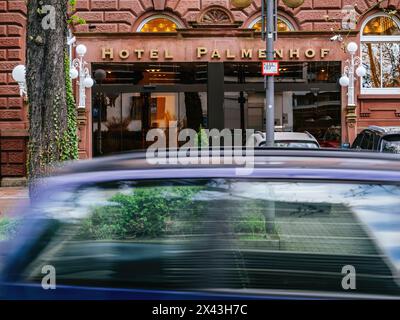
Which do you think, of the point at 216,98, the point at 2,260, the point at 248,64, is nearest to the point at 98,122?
the point at 216,98

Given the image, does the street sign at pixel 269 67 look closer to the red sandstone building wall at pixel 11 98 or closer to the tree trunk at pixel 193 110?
the tree trunk at pixel 193 110

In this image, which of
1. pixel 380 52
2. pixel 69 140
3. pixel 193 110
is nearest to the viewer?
pixel 69 140

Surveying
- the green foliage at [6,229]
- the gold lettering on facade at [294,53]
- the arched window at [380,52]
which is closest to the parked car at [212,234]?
the green foliage at [6,229]

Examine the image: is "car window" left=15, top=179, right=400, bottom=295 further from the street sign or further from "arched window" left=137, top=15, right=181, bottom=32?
"arched window" left=137, top=15, right=181, bottom=32

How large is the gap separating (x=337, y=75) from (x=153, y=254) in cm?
1741

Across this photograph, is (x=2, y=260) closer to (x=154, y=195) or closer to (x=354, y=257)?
(x=154, y=195)

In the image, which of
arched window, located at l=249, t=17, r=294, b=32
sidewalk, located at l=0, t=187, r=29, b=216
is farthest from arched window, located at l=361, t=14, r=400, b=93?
sidewalk, located at l=0, t=187, r=29, b=216

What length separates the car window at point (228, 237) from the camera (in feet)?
9.66

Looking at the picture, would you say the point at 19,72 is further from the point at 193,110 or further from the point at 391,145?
the point at 391,145

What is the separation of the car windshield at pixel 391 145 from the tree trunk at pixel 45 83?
6923 mm

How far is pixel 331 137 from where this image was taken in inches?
775

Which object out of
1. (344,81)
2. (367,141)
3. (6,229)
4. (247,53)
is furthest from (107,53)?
(6,229)

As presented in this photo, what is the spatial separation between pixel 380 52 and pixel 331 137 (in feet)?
10.3
